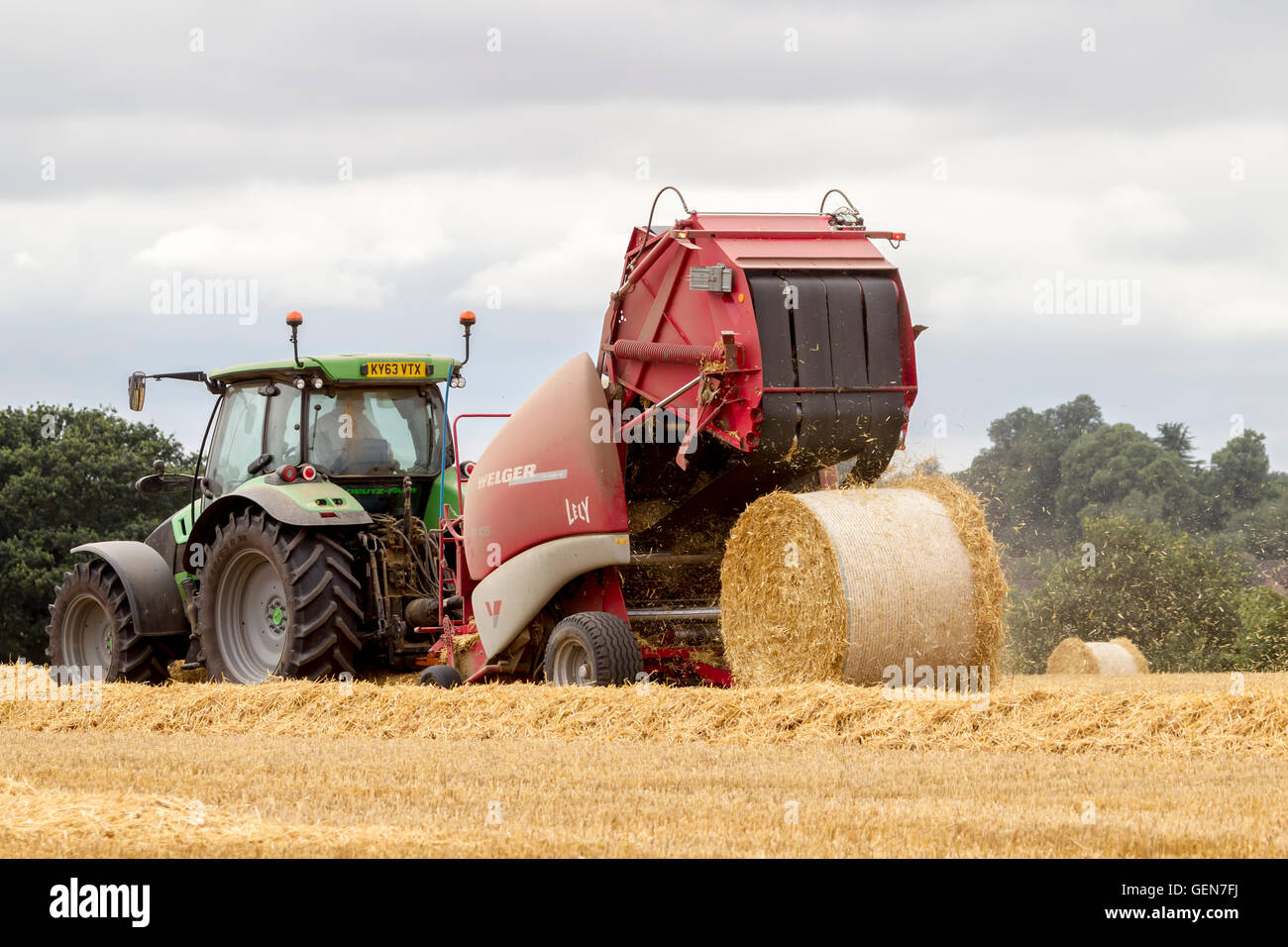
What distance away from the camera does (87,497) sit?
33938 mm

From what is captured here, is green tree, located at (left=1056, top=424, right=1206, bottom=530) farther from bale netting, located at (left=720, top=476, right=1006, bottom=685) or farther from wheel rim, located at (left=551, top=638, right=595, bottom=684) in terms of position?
bale netting, located at (left=720, top=476, right=1006, bottom=685)

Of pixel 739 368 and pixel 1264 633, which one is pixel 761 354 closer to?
pixel 739 368

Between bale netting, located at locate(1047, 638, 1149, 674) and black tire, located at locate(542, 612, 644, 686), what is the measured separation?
1173 centimetres

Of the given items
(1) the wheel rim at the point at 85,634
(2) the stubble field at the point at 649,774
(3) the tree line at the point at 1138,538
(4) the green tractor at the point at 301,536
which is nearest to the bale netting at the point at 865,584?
(2) the stubble field at the point at 649,774

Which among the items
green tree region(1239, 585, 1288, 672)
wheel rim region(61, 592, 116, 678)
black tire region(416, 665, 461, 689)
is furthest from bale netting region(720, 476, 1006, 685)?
green tree region(1239, 585, 1288, 672)

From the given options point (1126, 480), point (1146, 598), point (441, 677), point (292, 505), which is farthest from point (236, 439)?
point (1126, 480)

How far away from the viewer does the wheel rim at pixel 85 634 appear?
14812 mm

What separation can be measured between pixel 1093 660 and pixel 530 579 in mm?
11768

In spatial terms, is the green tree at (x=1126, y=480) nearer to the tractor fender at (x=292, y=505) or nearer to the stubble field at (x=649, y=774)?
the tractor fender at (x=292, y=505)

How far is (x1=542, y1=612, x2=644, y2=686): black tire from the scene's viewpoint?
10.8 metres

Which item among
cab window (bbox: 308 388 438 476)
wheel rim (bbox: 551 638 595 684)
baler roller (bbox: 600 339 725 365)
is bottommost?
wheel rim (bbox: 551 638 595 684)
